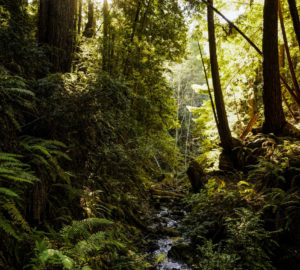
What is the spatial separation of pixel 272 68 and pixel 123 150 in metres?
5.37

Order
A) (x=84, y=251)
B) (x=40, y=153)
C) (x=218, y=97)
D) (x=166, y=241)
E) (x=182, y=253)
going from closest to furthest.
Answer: (x=84, y=251) → (x=40, y=153) → (x=182, y=253) → (x=166, y=241) → (x=218, y=97)

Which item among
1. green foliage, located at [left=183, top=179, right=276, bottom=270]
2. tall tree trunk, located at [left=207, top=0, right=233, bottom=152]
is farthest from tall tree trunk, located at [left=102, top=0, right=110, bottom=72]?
green foliage, located at [left=183, top=179, right=276, bottom=270]

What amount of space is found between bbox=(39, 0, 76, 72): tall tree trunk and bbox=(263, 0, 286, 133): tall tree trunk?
18.9 feet

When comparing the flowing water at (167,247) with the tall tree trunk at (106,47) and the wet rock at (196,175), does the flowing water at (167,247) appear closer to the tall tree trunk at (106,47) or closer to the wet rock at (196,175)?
the wet rock at (196,175)

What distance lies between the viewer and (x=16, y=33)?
146 inches

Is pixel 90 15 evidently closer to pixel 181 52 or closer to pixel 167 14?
pixel 167 14

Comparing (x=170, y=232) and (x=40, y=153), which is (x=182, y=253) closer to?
(x=170, y=232)

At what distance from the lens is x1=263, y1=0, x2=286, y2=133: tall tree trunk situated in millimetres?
6336

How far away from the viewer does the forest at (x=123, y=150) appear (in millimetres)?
2777

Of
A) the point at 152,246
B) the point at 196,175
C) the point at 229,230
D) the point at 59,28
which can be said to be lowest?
the point at 152,246

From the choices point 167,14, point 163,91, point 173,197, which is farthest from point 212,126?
point 167,14

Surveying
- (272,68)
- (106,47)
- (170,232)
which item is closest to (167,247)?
(170,232)

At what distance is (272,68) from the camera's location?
6.49 metres

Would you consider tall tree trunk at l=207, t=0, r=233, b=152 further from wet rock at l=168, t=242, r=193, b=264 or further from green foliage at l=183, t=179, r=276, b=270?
wet rock at l=168, t=242, r=193, b=264
